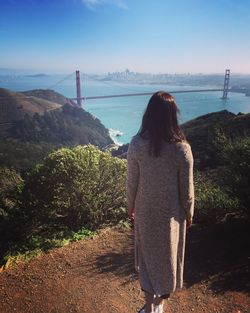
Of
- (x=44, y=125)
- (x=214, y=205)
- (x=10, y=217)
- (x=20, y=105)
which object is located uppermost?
(x=214, y=205)

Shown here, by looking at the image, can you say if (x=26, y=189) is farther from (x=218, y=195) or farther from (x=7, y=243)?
(x=218, y=195)

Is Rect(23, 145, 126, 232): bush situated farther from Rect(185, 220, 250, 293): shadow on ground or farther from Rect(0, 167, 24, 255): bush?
Rect(185, 220, 250, 293): shadow on ground

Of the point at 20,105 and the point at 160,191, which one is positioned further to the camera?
the point at 20,105

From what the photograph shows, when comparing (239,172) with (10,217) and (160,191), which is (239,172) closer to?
(160,191)

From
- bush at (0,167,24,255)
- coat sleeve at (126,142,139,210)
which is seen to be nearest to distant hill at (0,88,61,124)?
bush at (0,167,24,255)

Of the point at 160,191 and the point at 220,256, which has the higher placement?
the point at 160,191

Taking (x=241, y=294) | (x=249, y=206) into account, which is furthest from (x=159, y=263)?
(x=249, y=206)

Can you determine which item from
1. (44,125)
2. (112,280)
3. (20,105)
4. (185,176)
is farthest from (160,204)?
(20,105)
